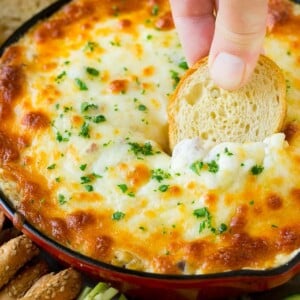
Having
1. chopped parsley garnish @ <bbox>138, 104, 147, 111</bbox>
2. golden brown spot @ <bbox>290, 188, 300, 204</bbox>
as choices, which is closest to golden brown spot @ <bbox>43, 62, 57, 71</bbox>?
chopped parsley garnish @ <bbox>138, 104, 147, 111</bbox>

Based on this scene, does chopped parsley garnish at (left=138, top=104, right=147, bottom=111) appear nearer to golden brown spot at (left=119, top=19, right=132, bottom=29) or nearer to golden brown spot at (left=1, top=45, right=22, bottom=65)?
golden brown spot at (left=119, top=19, right=132, bottom=29)

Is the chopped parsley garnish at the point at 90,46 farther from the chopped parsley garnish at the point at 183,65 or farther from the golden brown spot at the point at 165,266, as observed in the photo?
the golden brown spot at the point at 165,266

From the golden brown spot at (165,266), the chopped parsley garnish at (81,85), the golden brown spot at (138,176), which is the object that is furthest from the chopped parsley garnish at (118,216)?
the chopped parsley garnish at (81,85)

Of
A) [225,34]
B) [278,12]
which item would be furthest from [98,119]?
[278,12]

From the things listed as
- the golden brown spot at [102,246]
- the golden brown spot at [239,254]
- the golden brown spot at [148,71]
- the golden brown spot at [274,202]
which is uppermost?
the golden brown spot at [148,71]

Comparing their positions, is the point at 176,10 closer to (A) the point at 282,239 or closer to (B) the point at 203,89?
(B) the point at 203,89

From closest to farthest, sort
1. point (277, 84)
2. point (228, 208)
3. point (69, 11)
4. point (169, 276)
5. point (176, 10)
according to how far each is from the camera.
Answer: point (169, 276), point (228, 208), point (277, 84), point (176, 10), point (69, 11)

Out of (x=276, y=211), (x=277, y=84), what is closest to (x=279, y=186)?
(x=276, y=211)
